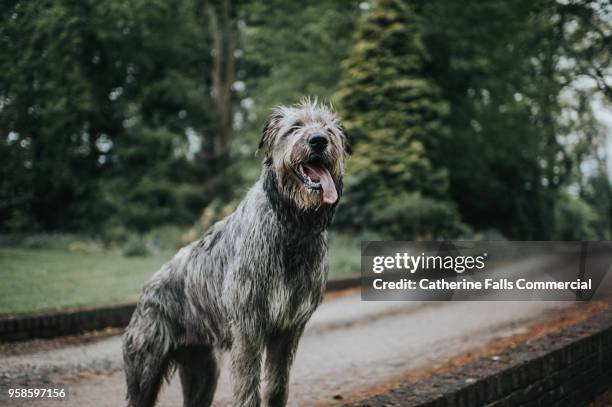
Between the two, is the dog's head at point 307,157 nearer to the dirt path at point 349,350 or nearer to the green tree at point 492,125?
the dirt path at point 349,350

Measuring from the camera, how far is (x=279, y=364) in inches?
128

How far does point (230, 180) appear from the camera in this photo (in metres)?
23.3

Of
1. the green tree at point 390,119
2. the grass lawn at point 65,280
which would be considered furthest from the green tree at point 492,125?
the grass lawn at point 65,280

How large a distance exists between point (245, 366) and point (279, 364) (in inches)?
12.7

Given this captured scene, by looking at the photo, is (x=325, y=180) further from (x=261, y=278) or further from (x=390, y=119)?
(x=390, y=119)

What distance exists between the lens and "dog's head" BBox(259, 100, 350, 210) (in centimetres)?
285

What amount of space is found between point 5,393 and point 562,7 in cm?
821

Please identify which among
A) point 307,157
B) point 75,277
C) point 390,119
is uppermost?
point 390,119

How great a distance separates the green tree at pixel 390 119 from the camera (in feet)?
54.1

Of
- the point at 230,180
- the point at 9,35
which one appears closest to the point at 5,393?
the point at 9,35

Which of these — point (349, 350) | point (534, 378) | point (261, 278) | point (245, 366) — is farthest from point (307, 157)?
point (349, 350)

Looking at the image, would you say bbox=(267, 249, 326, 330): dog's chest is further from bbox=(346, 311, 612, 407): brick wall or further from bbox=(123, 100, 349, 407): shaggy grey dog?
bbox=(346, 311, 612, 407): brick wall

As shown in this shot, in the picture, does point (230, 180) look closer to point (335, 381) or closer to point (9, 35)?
point (9, 35)

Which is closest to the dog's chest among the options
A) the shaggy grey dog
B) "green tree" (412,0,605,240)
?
the shaggy grey dog
